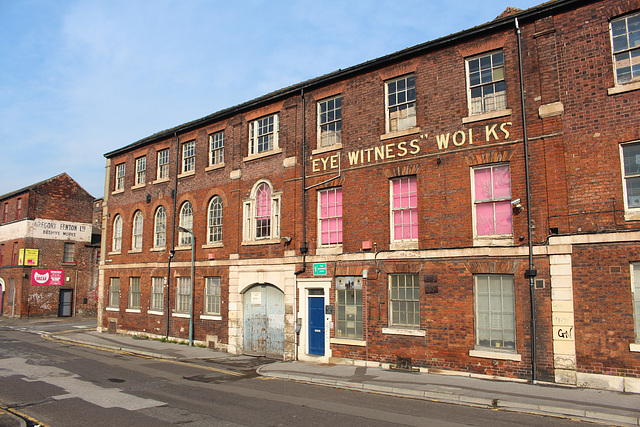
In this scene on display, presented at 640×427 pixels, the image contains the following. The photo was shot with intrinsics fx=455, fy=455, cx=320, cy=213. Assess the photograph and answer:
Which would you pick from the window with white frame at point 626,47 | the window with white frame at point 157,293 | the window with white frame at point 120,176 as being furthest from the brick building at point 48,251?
the window with white frame at point 626,47

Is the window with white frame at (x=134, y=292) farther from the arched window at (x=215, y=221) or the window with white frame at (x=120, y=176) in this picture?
the arched window at (x=215, y=221)

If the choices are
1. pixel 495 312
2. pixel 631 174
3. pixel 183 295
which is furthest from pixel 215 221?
pixel 631 174

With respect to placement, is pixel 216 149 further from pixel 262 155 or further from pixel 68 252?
Result: pixel 68 252

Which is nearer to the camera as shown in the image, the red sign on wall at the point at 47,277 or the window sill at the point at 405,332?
the window sill at the point at 405,332

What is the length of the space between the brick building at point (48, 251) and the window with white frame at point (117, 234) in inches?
584

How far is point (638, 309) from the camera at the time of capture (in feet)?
35.1

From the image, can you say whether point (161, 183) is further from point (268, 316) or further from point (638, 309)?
point (638, 309)

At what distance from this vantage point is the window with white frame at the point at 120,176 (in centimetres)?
2704

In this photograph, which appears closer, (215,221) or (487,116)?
(487,116)

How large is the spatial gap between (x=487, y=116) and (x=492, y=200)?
2447mm

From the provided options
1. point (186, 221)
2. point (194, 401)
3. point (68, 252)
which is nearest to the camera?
point (194, 401)

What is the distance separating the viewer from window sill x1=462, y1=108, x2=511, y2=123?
12944 mm

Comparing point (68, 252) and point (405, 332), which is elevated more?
point (68, 252)

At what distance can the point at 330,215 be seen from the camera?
16578mm
